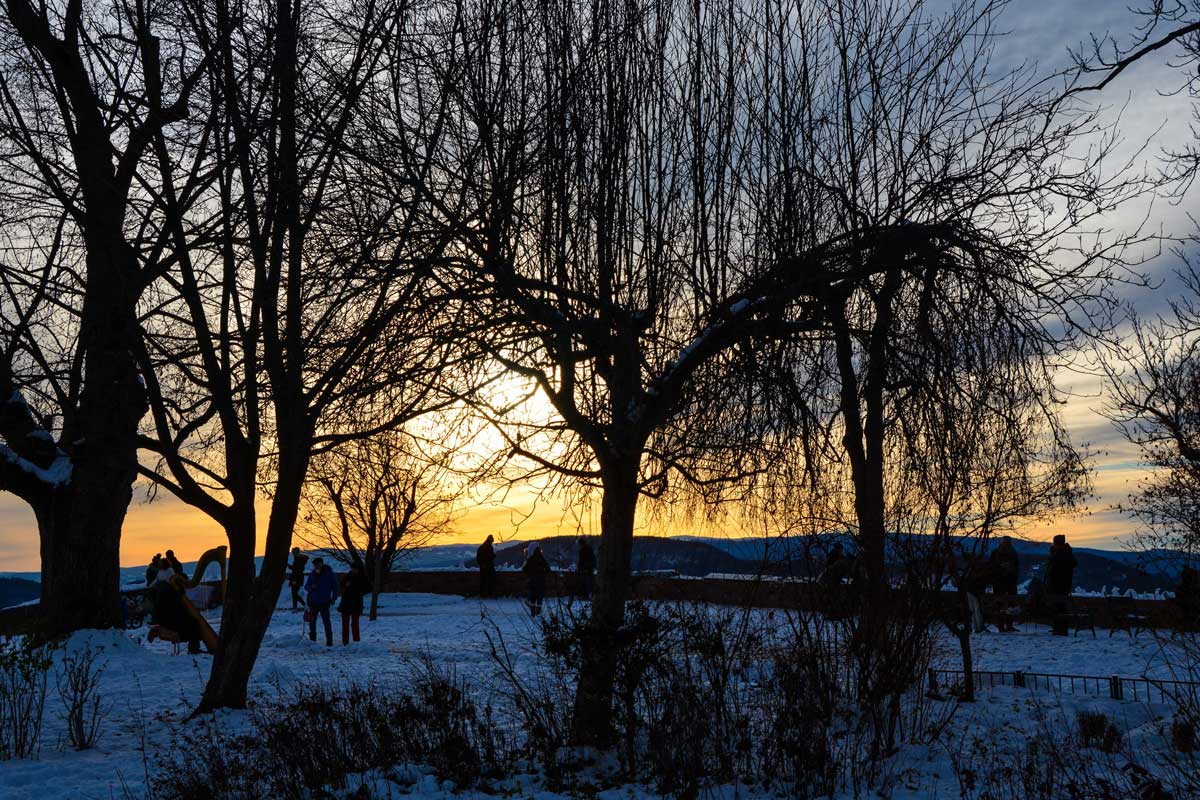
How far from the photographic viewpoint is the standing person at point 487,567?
96.0 feet

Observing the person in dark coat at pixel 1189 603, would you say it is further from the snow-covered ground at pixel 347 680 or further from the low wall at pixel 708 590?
the snow-covered ground at pixel 347 680

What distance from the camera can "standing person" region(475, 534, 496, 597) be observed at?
29250 millimetres

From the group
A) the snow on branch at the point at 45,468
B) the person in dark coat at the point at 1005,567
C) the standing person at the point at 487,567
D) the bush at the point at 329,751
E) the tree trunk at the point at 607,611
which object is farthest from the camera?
the standing person at the point at 487,567

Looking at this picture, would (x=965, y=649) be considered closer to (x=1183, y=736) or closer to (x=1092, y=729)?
(x=1092, y=729)

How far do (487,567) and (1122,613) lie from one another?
16672 millimetres

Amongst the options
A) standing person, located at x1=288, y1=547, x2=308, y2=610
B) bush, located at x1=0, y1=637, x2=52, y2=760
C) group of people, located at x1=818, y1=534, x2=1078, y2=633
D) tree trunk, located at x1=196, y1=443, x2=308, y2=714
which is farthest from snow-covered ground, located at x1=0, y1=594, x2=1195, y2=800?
standing person, located at x1=288, y1=547, x2=308, y2=610

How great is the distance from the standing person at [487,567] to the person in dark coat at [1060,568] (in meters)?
15.2

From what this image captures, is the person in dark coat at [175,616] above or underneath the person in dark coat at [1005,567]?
underneath

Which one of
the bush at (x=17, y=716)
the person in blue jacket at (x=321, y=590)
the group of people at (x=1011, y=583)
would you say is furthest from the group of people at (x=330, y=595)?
the group of people at (x=1011, y=583)

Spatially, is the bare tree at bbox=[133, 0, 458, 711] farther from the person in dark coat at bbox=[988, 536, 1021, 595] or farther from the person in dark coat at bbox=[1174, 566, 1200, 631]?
the person in dark coat at bbox=[988, 536, 1021, 595]

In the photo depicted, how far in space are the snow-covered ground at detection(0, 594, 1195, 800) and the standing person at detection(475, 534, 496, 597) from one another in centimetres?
571

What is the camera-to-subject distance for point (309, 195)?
367 inches

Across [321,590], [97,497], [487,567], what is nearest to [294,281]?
[97,497]

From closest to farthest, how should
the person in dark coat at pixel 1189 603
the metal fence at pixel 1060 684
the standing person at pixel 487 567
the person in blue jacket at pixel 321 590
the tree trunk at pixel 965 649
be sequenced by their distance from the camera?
the person in dark coat at pixel 1189 603 < the tree trunk at pixel 965 649 < the metal fence at pixel 1060 684 < the person in blue jacket at pixel 321 590 < the standing person at pixel 487 567
